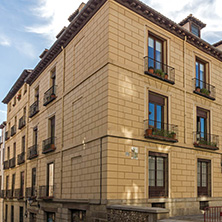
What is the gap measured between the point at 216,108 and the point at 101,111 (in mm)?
10789

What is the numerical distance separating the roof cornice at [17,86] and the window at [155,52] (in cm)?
1710

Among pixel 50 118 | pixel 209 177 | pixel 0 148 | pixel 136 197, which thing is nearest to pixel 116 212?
pixel 136 197

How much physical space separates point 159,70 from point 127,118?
4179mm

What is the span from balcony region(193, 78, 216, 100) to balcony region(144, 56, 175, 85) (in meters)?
2.56

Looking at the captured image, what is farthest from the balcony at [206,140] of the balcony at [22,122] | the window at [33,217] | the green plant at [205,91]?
the balcony at [22,122]

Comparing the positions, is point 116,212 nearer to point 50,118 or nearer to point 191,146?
point 191,146

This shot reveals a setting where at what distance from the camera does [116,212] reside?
15.7 m

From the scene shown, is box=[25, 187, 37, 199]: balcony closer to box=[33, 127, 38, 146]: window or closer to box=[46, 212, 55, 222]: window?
box=[46, 212, 55, 222]: window

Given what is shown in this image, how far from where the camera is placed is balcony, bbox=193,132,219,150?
72.8ft

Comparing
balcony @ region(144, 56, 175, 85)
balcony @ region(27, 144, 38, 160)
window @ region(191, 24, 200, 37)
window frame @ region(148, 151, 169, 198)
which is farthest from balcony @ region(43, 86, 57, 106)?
window @ region(191, 24, 200, 37)

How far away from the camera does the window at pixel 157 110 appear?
65.1 feet

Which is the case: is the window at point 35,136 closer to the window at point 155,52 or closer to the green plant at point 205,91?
the window at point 155,52

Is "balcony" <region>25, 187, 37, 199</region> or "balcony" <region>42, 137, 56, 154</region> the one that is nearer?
"balcony" <region>42, 137, 56, 154</region>

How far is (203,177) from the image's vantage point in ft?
74.6
